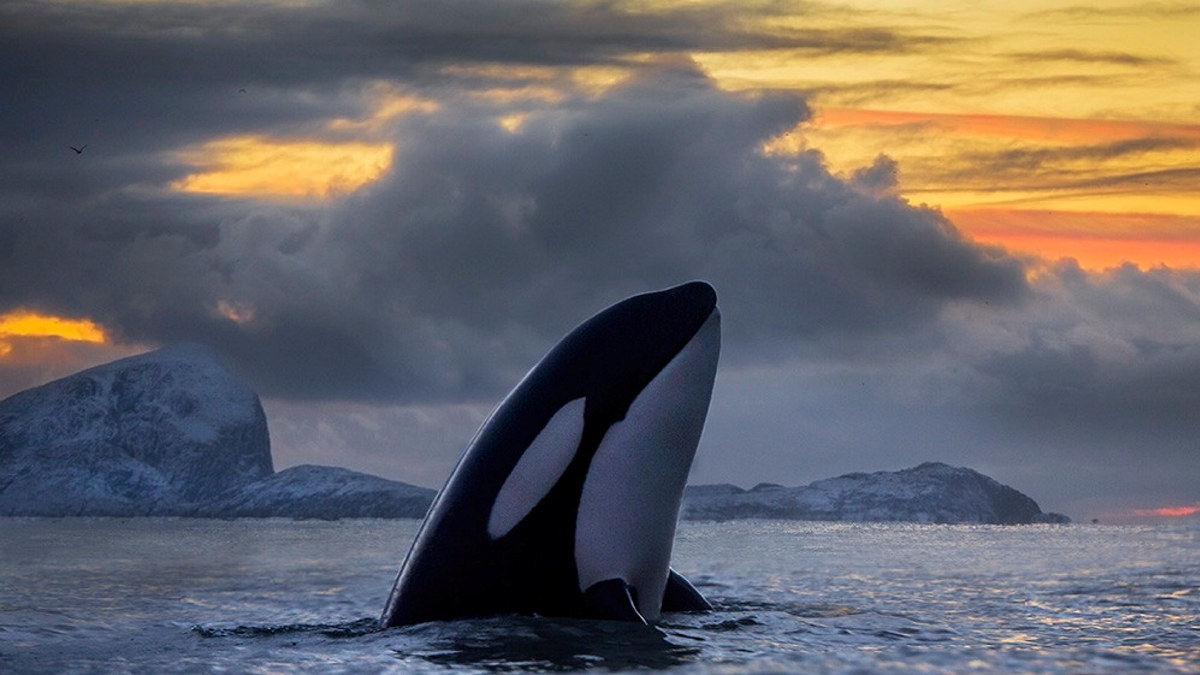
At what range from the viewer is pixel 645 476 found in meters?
11.4

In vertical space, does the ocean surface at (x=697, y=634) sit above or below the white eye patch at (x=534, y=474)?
below

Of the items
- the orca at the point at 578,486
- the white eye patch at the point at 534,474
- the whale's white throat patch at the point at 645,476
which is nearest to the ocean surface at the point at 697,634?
the orca at the point at 578,486

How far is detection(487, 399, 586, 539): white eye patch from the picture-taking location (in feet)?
36.9

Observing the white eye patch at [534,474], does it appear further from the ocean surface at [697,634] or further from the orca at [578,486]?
the ocean surface at [697,634]

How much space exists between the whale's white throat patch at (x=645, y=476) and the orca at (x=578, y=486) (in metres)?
0.01

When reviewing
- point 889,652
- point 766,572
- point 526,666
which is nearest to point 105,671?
point 526,666

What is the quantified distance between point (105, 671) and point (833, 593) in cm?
1147

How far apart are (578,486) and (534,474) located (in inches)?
14.5

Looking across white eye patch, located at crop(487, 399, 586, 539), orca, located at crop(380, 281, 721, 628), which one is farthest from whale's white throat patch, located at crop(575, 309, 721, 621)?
white eye patch, located at crop(487, 399, 586, 539)

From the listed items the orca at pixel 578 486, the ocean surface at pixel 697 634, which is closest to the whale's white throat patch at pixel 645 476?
the orca at pixel 578 486

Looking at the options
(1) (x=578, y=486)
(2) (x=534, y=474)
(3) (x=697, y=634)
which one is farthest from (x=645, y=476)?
(3) (x=697, y=634)

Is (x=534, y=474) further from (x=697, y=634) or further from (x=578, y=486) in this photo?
(x=697, y=634)

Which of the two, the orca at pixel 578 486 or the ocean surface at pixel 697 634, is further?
the orca at pixel 578 486

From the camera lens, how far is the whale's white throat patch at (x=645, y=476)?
1130 cm
